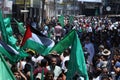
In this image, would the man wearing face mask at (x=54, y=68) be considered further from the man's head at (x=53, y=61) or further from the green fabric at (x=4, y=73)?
the green fabric at (x=4, y=73)

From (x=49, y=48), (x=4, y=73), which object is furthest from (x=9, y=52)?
(x=4, y=73)

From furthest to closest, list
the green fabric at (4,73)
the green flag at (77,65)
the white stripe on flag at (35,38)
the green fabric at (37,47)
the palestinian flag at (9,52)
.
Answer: the white stripe on flag at (35,38) < the green fabric at (37,47) < the palestinian flag at (9,52) < the green flag at (77,65) < the green fabric at (4,73)

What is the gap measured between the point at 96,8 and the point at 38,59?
9542cm

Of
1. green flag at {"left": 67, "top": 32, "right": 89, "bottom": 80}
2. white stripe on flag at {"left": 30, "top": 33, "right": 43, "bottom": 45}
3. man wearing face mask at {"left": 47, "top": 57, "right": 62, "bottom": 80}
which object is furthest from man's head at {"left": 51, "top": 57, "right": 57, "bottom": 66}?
green flag at {"left": 67, "top": 32, "right": 89, "bottom": 80}

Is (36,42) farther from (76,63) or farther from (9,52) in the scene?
(76,63)

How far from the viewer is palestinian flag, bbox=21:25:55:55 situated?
11570mm

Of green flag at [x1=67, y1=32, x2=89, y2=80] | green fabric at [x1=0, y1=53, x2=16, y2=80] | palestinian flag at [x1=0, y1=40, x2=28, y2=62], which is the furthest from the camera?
palestinian flag at [x1=0, y1=40, x2=28, y2=62]

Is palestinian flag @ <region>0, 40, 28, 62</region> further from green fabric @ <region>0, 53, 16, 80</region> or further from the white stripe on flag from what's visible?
green fabric @ <region>0, 53, 16, 80</region>

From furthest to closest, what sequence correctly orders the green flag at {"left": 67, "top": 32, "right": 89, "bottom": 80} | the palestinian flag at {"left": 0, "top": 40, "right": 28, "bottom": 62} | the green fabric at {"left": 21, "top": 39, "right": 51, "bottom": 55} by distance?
the green fabric at {"left": 21, "top": 39, "right": 51, "bottom": 55} → the palestinian flag at {"left": 0, "top": 40, "right": 28, "bottom": 62} → the green flag at {"left": 67, "top": 32, "right": 89, "bottom": 80}

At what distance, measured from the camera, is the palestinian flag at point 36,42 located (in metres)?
11.6

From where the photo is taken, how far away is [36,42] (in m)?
11.6

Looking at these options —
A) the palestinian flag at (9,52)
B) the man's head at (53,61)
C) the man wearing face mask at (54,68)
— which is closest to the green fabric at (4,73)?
the palestinian flag at (9,52)

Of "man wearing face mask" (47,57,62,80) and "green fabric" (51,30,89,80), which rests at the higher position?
"green fabric" (51,30,89,80)

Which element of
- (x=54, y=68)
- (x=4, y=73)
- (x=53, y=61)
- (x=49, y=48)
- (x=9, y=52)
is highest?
(x=4, y=73)
